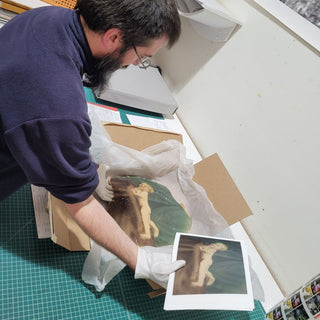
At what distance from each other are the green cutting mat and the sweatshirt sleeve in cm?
25

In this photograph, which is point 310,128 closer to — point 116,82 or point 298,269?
point 298,269

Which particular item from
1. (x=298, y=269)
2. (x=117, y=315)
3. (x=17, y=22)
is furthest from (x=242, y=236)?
(x=17, y=22)

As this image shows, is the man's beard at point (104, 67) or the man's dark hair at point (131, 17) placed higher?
the man's dark hair at point (131, 17)

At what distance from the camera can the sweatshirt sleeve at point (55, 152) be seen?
491mm

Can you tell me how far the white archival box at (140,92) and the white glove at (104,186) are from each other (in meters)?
0.45

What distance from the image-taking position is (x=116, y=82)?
1270mm

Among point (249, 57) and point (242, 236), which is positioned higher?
point (249, 57)

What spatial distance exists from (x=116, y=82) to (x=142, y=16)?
0.71 meters

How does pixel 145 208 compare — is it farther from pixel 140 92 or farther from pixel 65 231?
pixel 140 92

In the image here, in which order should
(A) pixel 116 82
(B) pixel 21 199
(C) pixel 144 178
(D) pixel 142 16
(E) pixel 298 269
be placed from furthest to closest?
(A) pixel 116 82, (C) pixel 144 178, (E) pixel 298 269, (B) pixel 21 199, (D) pixel 142 16

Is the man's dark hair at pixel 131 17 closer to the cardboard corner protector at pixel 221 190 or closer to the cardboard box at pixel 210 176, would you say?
the cardboard box at pixel 210 176

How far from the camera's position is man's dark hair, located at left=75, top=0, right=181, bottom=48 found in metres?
0.58

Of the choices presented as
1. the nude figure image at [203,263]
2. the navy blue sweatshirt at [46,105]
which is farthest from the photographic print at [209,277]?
the navy blue sweatshirt at [46,105]

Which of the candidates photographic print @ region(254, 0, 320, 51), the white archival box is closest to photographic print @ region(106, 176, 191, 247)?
the white archival box
